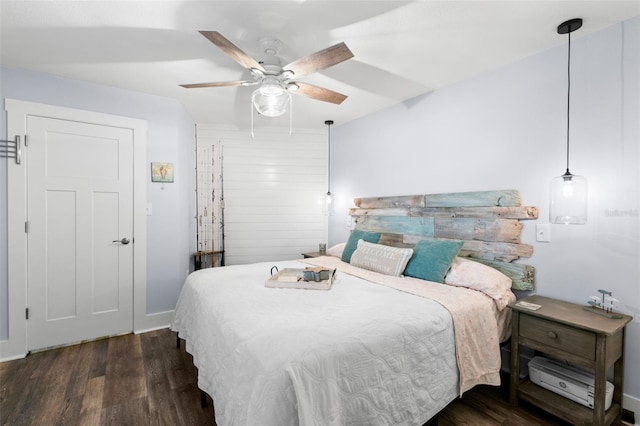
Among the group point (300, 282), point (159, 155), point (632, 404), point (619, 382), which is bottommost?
point (632, 404)

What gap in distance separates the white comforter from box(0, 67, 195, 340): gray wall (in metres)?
1.48

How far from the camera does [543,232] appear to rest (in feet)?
7.27

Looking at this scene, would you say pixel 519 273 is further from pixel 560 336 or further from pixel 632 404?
pixel 632 404

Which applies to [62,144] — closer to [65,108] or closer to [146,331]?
[65,108]

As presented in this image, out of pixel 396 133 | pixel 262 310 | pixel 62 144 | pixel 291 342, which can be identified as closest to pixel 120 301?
pixel 62 144

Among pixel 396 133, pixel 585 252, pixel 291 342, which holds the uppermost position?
pixel 396 133

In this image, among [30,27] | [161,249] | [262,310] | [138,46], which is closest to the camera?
[262,310]

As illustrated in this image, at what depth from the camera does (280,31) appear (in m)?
1.96

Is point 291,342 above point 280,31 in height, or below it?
below

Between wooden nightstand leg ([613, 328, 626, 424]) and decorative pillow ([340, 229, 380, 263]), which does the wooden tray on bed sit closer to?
decorative pillow ([340, 229, 380, 263])

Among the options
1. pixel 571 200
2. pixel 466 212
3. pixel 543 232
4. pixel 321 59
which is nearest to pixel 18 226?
pixel 321 59

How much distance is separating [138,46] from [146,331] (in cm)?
272

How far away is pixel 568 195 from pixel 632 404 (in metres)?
1.35

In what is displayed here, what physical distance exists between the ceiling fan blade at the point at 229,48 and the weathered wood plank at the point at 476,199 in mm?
2008
